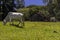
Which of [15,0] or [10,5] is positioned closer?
[10,5]

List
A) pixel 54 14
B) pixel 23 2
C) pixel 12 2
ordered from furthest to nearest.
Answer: pixel 23 2, pixel 12 2, pixel 54 14

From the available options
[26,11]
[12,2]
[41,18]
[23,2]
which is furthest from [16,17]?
[23,2]

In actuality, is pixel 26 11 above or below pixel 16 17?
below

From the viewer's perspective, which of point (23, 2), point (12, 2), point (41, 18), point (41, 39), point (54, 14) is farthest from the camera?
point (23, 2)

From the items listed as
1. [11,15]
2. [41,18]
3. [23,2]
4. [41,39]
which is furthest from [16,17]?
[23,2]

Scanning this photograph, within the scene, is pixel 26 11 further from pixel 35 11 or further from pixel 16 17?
pixel 16 17

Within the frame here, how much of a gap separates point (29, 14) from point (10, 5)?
5148mm

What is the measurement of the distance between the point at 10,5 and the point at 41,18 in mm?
7685

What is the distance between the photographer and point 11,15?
68.7 ft

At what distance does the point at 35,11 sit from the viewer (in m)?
36.8

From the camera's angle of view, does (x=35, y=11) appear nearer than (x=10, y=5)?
Yes

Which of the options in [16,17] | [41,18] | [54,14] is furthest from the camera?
[54,14]

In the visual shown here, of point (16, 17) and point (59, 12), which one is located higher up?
point (16, 17)

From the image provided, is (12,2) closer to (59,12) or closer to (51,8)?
(51,8)
